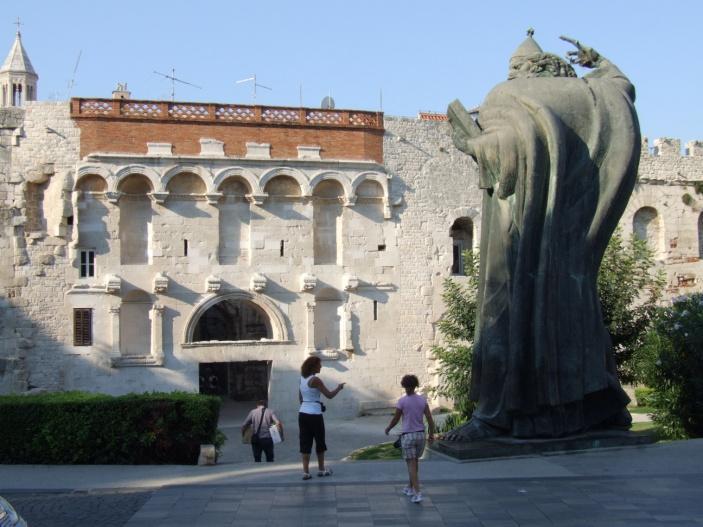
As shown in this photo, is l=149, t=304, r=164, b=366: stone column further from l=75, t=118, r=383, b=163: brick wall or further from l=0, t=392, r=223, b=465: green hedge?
l=0, t=392, r=223, b=465: green hedge

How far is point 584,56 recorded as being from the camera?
35.6 feet

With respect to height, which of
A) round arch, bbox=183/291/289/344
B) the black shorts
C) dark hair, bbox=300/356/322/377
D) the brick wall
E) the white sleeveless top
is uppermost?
the brick wall

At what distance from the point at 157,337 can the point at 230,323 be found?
8.32 m

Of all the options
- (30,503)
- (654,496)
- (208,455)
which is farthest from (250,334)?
(654,496)

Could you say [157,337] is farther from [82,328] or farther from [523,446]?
[523,446]

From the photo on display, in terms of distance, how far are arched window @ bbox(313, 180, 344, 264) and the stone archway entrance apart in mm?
6397

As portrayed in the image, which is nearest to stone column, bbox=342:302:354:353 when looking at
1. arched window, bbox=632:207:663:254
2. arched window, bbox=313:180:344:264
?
arched window, bbox=313:180:344:264

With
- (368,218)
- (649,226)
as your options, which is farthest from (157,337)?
(649,226)

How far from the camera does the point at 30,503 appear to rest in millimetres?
9758

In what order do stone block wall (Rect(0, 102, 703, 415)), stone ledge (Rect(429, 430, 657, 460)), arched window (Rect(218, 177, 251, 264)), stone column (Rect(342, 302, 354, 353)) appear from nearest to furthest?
stone ledge (Rect(429, 430, 657, 460)) < stone block wall (Rect(0, 102, 703, 415)) < arched window (Rect(218, 177, 251, 264)) < stone column (Rect(342, 302, 354, 353))

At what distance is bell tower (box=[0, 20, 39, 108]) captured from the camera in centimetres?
5862

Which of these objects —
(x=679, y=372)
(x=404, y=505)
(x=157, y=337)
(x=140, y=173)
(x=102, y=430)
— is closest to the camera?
(x=404, y=505)

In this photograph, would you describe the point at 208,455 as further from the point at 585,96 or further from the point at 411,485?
the point at 585,96

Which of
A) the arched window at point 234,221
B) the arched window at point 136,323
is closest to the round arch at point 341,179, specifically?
the arched window at point 234,221
